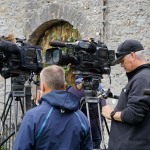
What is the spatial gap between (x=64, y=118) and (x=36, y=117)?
211mm

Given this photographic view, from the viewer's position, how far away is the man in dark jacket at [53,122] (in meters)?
2.88

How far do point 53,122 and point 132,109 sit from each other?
2.62 ft

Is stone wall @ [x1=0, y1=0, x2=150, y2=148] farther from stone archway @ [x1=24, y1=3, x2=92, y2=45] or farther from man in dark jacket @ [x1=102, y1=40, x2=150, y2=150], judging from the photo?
man in dark jacket @ [x1=102, y1=40, x2=150, y2=150]

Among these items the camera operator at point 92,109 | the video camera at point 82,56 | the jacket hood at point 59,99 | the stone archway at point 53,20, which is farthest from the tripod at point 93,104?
the stone archway at point 53,20

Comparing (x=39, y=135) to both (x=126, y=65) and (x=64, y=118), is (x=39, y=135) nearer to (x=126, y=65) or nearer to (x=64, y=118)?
(x=64, y=118)

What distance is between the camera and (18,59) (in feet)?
16.6

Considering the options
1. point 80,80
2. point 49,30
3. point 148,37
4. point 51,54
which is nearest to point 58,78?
point 51,54

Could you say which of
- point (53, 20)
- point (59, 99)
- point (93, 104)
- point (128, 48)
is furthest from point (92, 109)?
point (53, 20)

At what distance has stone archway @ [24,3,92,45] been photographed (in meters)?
7.22

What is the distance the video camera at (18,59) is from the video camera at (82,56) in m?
0.47

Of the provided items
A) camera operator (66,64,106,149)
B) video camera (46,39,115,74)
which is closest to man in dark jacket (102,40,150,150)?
video camera (46,39,115,74)

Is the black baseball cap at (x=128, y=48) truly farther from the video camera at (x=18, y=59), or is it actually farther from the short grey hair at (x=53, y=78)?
the video camera at (x=18, y=59)

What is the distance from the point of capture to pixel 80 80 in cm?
496

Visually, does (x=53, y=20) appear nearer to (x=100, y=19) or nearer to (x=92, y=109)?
(x=100, y=19)
